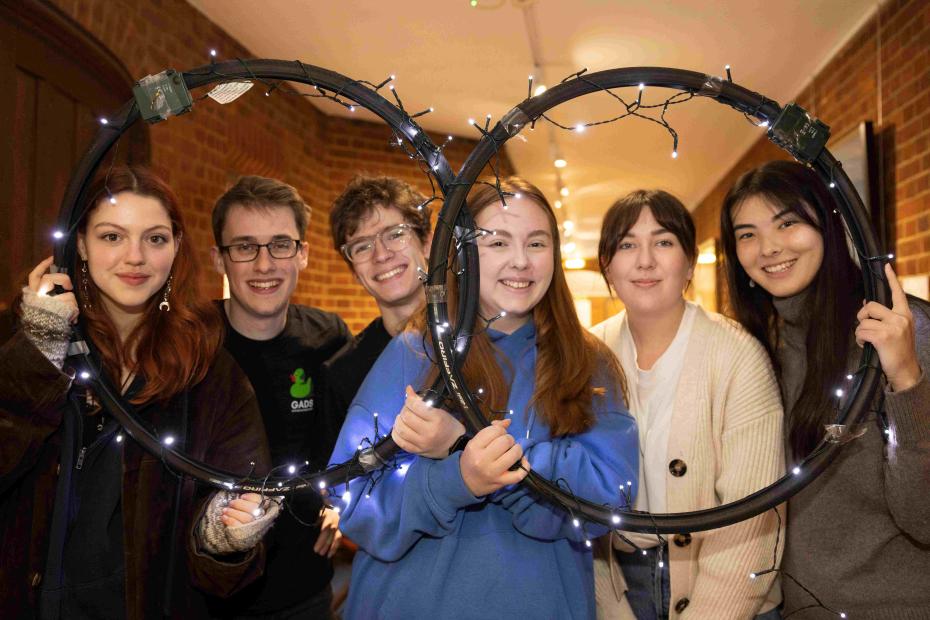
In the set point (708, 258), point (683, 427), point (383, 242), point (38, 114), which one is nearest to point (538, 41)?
point (383, 242)

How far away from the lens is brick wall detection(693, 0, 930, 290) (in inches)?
118

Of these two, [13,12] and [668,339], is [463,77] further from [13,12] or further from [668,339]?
[668,339]

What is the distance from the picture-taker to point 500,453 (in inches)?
48.4

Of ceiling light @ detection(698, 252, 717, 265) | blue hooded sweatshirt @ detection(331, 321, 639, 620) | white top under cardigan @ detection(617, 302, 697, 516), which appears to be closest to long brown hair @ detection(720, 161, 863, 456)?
white top under cardigan @ detection(617, 302, 697, 516)

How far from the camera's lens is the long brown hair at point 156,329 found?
59.7 inches

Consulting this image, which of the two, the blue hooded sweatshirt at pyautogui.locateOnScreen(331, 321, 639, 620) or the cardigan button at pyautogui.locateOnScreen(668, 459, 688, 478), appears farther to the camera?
the cardigan button at pyautogui.locateOnScreen(668, 459, 688, 478)

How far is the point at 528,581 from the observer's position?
1.32 meters

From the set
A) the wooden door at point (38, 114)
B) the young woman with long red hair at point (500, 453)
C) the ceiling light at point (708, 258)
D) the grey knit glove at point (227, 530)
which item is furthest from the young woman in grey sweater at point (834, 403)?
the ceiling light at point (708, 258)

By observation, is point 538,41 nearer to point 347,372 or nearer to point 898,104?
point 898,104

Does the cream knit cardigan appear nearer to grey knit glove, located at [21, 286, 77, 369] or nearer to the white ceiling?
grey knit glove, located at [21, 286, 77, 369]

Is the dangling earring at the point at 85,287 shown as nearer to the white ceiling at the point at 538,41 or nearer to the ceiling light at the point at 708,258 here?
the white ceiling at the point at 538,41

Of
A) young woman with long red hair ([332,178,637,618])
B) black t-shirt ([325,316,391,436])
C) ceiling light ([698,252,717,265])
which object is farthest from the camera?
ceiling light ([698,252,717,265])

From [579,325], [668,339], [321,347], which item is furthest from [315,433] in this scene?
[668,339]

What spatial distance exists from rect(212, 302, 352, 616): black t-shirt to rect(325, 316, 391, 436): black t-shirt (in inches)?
1.2
